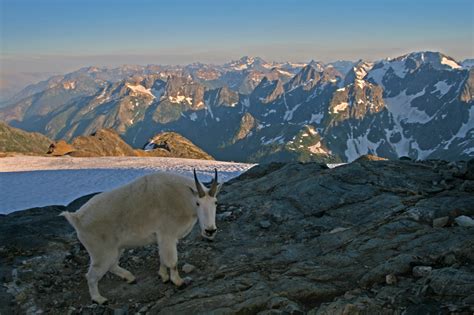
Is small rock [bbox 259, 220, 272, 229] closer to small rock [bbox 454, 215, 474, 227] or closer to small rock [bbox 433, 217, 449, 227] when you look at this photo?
small rock [bbox 433, 217, 449, 227]

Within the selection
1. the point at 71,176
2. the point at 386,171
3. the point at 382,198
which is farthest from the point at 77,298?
the point at 71,176

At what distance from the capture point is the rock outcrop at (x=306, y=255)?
833 centimetres

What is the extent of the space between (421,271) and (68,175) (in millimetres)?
33597

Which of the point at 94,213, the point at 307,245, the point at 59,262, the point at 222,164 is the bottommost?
the point at 222,164

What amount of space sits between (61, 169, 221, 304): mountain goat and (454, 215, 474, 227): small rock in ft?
20.3

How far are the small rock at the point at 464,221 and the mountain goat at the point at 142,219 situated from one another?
6176mm

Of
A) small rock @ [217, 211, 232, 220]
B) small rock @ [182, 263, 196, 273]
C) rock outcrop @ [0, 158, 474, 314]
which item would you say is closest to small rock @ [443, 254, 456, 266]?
rock outcrop @ [0, 158, 474, 314]

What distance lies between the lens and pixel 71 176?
121 feet

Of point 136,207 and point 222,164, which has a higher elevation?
point 136,207

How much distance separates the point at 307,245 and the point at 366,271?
2703 millimetres

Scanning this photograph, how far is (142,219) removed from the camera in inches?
401

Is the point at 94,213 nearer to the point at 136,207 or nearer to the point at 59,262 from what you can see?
the point at 136,207

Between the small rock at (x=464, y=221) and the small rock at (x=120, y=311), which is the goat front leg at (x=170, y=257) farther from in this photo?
the small rock at (x=464, y=221)

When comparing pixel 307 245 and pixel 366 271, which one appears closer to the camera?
pixel 366 271
